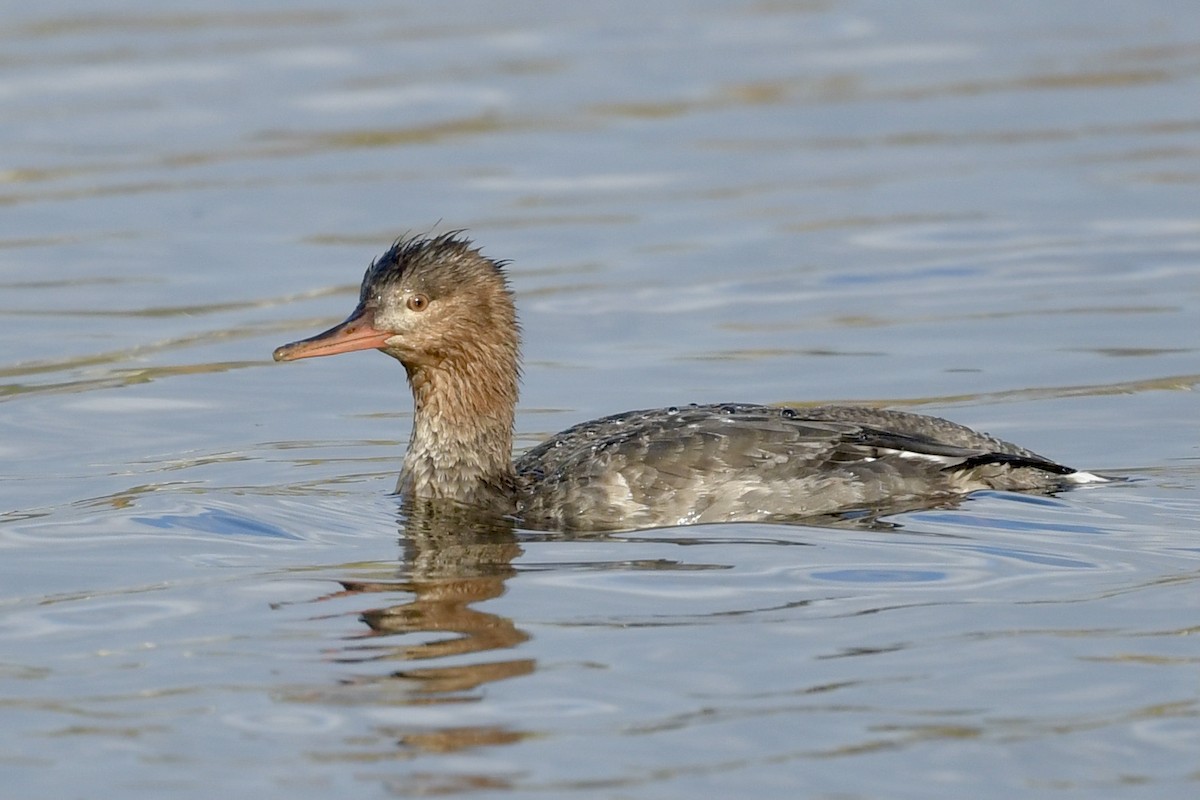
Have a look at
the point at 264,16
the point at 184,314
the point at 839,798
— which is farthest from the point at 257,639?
the point at 264,16

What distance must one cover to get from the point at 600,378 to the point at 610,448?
126 inches

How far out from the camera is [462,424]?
10.3 metres

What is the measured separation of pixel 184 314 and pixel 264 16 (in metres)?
9.70

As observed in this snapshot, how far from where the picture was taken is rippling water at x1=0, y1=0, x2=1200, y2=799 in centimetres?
680

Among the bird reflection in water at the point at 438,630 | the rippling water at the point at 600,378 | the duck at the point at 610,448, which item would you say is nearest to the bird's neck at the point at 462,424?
the duck at the point at 610,448

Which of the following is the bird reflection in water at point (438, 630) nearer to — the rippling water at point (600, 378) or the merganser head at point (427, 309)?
the rippling water at point (600, 378)

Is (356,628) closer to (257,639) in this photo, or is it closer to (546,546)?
(257,639)

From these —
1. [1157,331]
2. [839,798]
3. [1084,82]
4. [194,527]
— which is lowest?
[839,798]

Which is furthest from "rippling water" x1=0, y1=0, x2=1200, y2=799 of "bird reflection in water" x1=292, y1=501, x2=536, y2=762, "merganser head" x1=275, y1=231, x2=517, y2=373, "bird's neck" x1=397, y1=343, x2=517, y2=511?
"merganser head" x1=275, y1=231, x2=517, y2=373

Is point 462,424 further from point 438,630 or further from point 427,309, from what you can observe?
point 438,630

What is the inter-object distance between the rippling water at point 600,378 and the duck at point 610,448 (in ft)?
0.89

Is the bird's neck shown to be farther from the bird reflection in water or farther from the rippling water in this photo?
the rippling water

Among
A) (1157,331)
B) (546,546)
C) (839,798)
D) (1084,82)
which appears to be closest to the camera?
(839,798)

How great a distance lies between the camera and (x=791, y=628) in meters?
7.75
